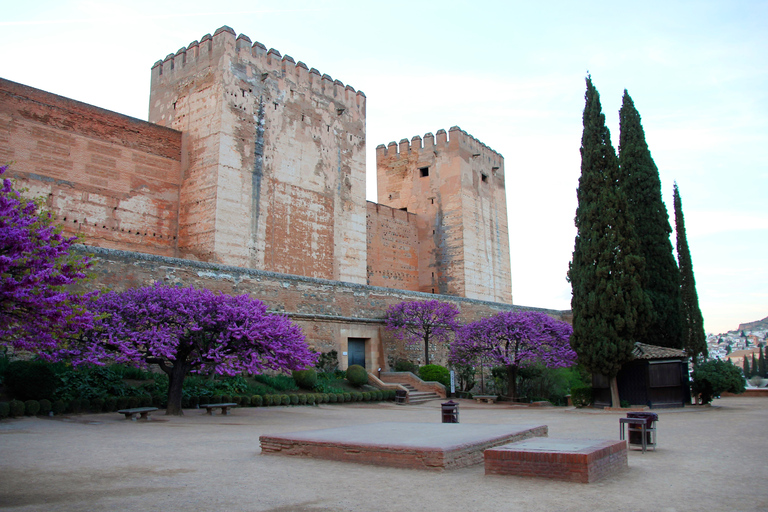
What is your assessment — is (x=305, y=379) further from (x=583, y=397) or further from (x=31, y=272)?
(x=31, y=272)

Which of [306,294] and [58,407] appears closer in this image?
[58,407]

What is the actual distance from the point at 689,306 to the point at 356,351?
10.4m

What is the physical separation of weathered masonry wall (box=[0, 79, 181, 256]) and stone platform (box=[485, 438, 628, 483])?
14.2 m

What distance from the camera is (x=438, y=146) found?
30.9m

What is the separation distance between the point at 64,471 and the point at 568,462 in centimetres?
483

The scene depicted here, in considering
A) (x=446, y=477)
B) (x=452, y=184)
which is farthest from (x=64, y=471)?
(x=452, y=184)

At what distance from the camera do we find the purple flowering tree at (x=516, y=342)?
18.4m

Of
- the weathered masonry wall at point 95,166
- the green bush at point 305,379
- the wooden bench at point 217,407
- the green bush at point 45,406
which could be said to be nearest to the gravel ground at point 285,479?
the green bush at point 45,406

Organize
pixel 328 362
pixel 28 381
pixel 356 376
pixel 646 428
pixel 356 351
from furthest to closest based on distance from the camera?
pixel 356 351 → pixel 328 362 → pixel 356 376 → pixel 28 381 → pixel 646 428

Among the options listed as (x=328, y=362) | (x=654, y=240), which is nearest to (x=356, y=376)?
(x=328, y=362)

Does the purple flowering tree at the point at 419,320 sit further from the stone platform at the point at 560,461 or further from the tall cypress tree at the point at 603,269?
the stone platform at the point at 560,461

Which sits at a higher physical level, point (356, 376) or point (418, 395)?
point (356, 376)

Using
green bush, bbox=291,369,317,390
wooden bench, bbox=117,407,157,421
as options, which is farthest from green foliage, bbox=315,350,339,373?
wooden bench, bbox=117,407,157,421

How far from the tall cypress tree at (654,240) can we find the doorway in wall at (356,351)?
28.6ft
